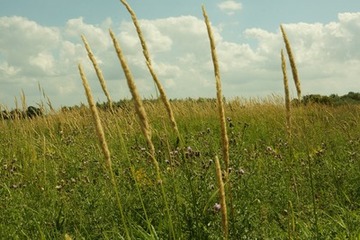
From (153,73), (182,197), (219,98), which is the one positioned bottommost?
(182,197)

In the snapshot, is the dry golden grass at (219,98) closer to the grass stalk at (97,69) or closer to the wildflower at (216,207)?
the grass stalk at (97,69)

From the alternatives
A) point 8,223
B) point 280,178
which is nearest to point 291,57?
point 8,223

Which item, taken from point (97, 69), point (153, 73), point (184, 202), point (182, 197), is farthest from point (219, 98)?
point (182, 197)

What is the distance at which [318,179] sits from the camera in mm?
5473

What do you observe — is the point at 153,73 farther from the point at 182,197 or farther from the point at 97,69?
the point at 182,197

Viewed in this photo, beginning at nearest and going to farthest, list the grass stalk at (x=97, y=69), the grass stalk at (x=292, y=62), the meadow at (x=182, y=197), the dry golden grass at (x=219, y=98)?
1. the dry golden grass at (x=219, y=98)
2. the grass stalk at (x=97, y=69)
3. the grass stalk at (x=292, y=62)
4. the meadow at (x=182, y=197)

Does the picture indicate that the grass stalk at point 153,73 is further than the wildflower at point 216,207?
No

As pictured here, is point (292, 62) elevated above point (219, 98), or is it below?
above

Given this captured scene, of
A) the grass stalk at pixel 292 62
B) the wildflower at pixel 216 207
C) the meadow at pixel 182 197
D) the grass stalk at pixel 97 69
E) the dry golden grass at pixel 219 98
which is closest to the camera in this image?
the dry golden grass at pixel 219 98

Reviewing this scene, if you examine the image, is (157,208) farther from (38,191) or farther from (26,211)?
(38,191)

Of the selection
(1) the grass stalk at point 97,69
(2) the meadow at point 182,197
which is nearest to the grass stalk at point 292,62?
(2) the meadow at point 182,197

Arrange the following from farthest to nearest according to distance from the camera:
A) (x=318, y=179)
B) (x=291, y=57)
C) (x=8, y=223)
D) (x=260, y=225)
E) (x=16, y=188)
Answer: (x=318, y=179) < (x=16, y=188) < (x=8, y=223) < (x=260, y=225) < (x=291, y=57)

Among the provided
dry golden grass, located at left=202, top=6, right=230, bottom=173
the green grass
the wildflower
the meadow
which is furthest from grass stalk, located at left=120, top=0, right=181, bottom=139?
the wildflower

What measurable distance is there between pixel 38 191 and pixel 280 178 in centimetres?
270
